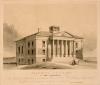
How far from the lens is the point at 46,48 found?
3.04ft

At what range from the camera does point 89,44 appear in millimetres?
933

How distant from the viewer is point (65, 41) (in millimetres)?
935

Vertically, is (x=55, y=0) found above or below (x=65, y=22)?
above

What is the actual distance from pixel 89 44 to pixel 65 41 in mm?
112

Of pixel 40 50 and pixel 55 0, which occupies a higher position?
pixel 55 0

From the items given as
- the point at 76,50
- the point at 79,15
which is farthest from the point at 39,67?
the point at 79,15

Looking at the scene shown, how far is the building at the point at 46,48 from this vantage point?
925 mm

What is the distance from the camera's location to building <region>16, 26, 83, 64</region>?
925 mm

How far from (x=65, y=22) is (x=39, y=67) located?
241 mm
